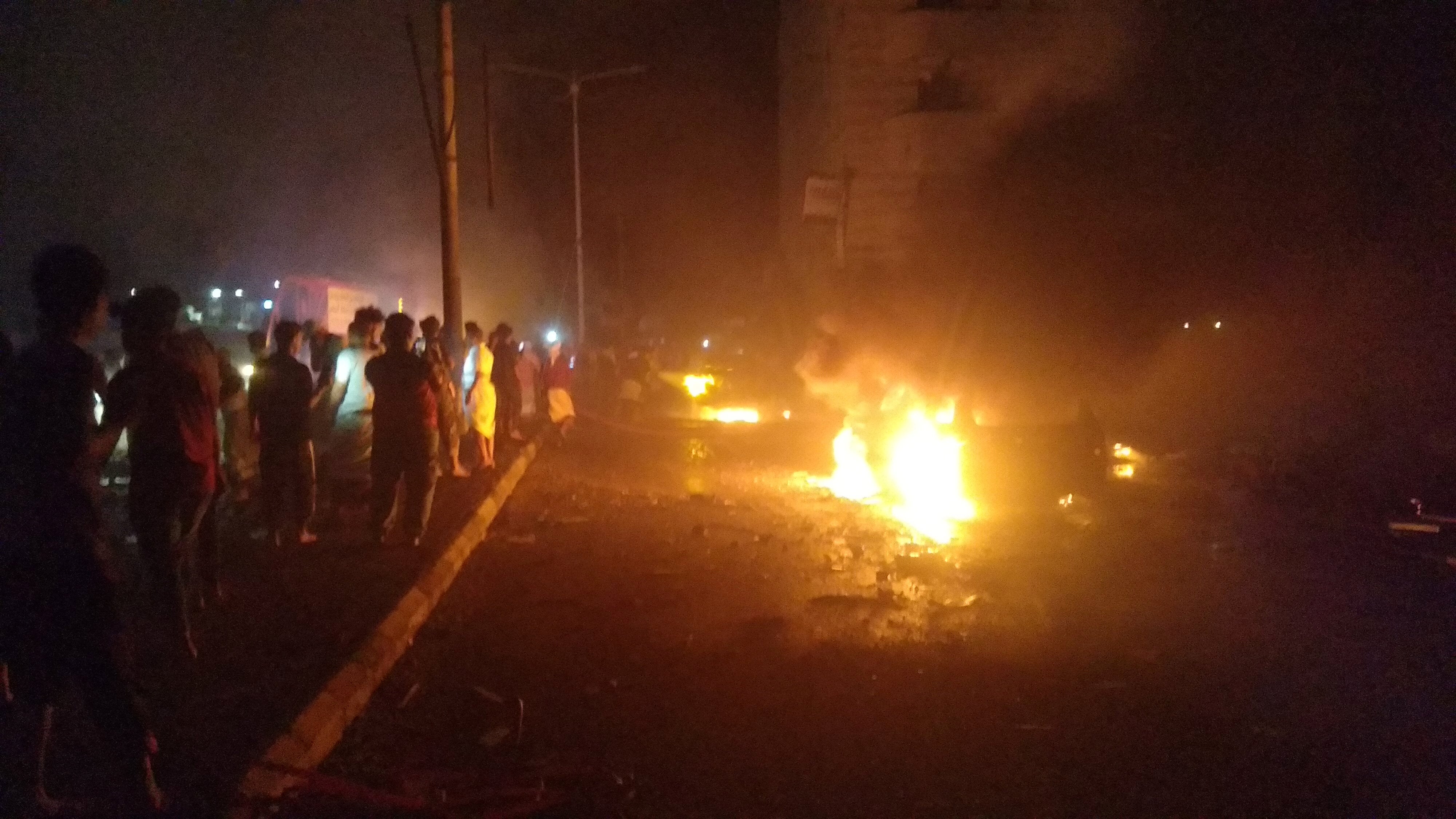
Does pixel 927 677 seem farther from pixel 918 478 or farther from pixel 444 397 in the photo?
pixel 918 478

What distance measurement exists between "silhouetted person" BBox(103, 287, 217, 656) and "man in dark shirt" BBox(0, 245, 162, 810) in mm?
1177

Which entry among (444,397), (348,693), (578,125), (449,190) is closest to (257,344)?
(444,397)

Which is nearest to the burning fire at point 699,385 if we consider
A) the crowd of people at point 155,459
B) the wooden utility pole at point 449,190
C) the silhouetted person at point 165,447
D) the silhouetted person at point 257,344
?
the wooden utility pole at point 449,190

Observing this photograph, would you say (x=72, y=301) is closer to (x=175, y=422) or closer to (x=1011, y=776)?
(x=175, y=422)

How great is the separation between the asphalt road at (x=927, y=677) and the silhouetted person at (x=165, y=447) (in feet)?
3.92

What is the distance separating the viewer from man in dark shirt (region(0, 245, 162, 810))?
139 inches

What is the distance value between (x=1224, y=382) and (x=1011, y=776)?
53.8 ft

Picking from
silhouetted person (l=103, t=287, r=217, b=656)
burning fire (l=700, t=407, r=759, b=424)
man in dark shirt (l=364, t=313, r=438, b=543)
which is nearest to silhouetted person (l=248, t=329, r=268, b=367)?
man in dark shirt (l=364, t=313, r=438, b=543)

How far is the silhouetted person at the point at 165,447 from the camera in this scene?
16.1 feet

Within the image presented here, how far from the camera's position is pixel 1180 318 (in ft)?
59.4

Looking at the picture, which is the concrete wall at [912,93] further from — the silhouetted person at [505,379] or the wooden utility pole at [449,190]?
the wooden utility pole at [449,190]

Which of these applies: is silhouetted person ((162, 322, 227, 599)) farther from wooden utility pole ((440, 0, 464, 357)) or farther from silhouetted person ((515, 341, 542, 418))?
silhouetted person ((515, 341, 542, 418))

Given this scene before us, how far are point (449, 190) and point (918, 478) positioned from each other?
21.2 feet

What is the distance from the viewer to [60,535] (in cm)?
356
